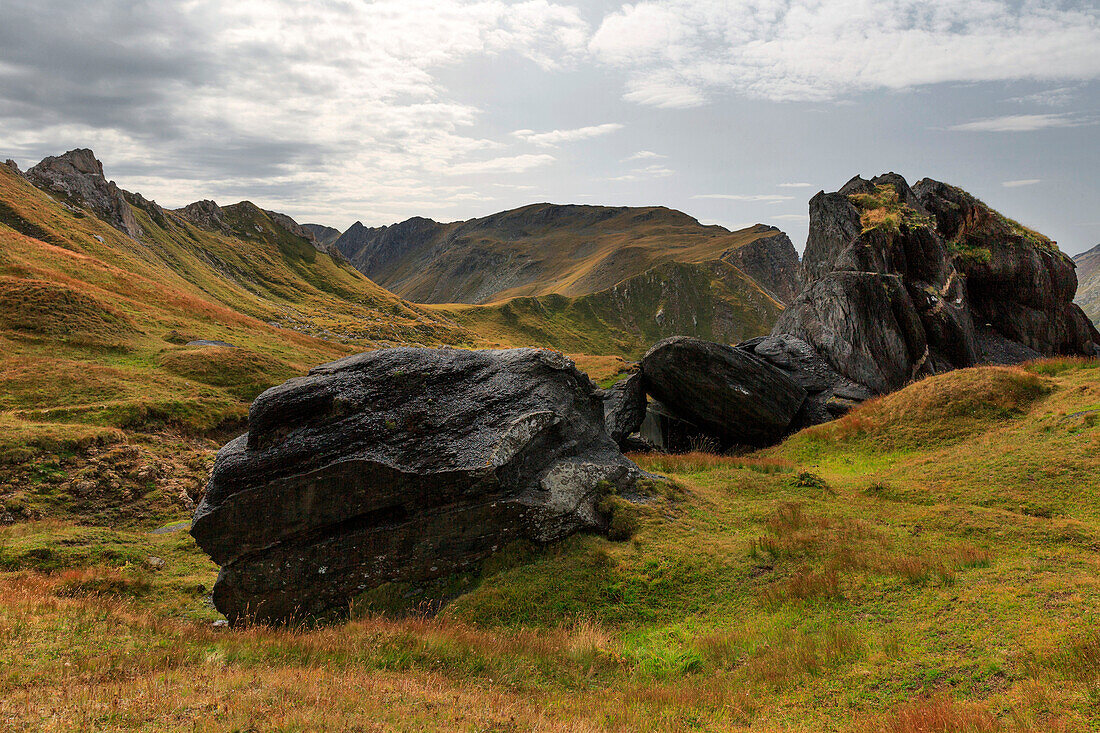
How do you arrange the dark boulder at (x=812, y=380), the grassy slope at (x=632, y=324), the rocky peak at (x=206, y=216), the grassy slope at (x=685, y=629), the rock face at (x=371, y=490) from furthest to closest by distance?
the grassy slope at (x=632, y=324) → the rocky peak at (x=206, y=216) → the dark boulder at (x=812, y=380) → the rock face at (x=371, y=490) → the grassy slope at (x=685, y=629)

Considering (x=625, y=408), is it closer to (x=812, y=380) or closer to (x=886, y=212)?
(x=812, y=380)

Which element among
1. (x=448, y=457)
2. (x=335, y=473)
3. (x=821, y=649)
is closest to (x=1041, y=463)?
(x=821, y=649)

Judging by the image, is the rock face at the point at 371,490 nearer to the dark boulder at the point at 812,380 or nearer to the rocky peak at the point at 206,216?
the dark boulder at the point at 812,380

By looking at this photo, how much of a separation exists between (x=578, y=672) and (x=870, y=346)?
106ft

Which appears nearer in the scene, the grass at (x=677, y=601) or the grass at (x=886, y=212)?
the grass at (x=677, y=601)

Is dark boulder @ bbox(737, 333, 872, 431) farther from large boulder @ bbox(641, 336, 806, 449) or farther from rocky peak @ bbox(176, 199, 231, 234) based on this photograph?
rocky peak @ bbox(176, 199, 231, 234)

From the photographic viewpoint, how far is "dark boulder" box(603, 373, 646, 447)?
28859mm

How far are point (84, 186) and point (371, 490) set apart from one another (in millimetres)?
144940

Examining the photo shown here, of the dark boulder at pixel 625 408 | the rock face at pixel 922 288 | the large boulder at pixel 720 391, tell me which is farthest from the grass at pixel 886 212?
the dark boulder at pixel 625 408

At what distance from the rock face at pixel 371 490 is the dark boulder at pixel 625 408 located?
1220 cm

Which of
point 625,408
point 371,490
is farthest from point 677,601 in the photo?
point 625,408

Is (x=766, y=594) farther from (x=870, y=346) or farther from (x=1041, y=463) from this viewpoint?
(x=870, y=346)

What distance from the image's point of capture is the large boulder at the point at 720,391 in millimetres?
28297

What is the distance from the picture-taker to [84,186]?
375 feet
